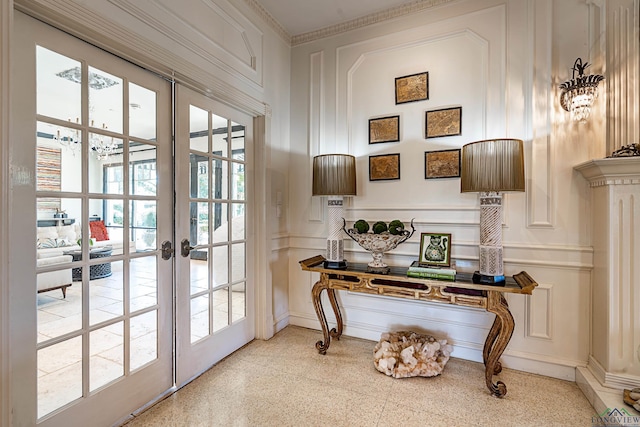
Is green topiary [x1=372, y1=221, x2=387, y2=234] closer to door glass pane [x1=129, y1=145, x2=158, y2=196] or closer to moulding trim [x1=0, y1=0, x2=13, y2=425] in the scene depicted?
door glass pane [x1=129, y1=145, x2=158, y2=196]

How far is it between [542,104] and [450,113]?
0.60m

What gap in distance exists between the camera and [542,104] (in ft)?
Result: 7.02

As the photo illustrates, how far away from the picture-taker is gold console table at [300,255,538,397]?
187 centimetres

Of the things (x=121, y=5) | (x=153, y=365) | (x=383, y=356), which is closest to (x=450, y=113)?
(x=383, y=356)

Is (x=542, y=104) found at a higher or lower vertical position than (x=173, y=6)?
lower

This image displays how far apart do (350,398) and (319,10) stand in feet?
9.82

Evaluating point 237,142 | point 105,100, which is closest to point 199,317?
point 237,142

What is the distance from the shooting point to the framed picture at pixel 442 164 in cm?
237

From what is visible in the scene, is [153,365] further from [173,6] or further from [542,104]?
[542,104]

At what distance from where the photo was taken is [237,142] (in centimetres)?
247

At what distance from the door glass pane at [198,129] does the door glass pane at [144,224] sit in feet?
1.69

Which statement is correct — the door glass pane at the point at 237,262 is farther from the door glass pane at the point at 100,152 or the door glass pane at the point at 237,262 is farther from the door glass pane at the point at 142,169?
the door glass pane at the point at 100,152

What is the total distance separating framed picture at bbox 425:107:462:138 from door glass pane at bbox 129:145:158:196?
203cm

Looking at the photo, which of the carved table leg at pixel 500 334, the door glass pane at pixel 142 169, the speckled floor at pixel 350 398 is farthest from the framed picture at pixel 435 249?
the door glass pane at pixel 142 169
